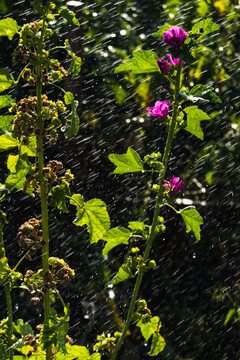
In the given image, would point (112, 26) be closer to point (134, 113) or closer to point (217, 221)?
point (134, 113)

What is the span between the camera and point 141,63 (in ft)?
3.55

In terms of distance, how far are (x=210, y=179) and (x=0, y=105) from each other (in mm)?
1167

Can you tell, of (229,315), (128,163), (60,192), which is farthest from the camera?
(229,315)

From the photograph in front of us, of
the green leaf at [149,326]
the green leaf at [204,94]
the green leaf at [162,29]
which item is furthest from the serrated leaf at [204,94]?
the green leaf at [149,326]

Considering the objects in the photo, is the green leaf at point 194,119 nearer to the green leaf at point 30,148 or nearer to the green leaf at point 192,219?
the green leaf at point 192,219

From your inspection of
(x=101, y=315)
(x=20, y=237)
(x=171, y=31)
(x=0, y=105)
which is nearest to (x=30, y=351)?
(x=20, y=237)

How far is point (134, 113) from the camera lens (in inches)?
85.9

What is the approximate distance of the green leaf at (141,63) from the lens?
1069mm

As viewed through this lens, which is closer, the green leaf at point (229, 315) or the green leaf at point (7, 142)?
the green leaf at point (7, 142)

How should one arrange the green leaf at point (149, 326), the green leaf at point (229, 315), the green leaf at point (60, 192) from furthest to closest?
the green leaf at point (229, 315) < the green leaf at point (149, 326) < the green leaf at point (60, 192)

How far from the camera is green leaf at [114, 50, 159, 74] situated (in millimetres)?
1069

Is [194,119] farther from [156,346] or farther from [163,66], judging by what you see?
[156,346]

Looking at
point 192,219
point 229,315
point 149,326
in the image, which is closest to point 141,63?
point 192,219

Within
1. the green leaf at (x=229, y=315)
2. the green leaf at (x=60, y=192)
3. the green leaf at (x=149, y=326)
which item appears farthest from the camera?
the green leaf at (x=229, y=315)
